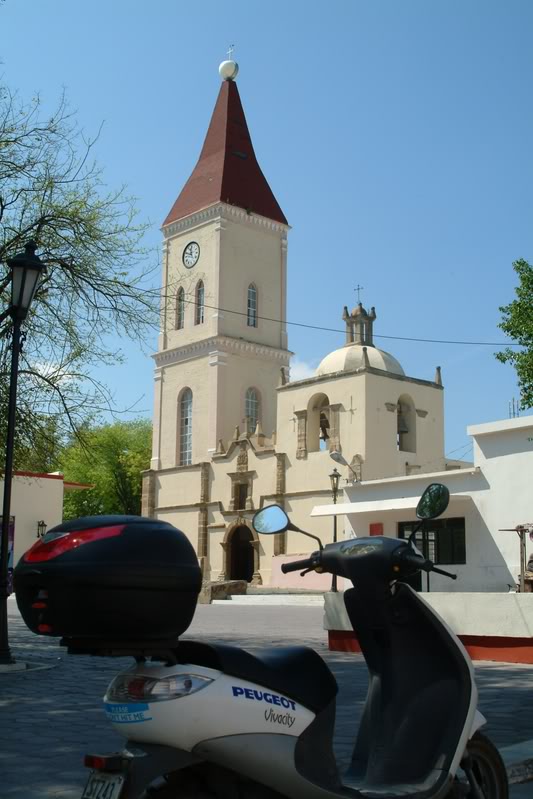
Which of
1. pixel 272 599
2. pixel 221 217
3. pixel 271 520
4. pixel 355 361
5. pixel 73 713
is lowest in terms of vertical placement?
pixel 272 599

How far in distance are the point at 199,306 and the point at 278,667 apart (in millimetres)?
49499

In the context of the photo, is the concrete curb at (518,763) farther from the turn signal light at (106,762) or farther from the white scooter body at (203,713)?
the turn signal light at (106,762)

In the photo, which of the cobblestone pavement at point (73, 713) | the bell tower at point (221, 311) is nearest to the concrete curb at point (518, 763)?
the cobblestone pavement at point (73, 713)

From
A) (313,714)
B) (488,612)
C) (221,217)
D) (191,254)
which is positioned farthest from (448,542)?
(313,714)

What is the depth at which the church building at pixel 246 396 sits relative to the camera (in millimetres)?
42438

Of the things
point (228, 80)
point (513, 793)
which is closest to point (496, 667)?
point (513, 793)

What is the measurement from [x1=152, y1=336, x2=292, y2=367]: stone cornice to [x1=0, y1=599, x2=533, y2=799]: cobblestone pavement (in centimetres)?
3728

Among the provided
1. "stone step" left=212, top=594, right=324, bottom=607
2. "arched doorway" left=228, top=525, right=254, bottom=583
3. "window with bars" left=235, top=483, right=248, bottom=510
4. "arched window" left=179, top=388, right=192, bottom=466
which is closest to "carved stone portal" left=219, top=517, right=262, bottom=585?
"arched doorway" left=228, top=525, right=254, bottom=583

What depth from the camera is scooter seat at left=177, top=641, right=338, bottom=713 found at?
314 cm

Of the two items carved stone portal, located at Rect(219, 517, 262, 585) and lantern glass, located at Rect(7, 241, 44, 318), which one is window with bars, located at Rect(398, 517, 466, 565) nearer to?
carved stone portal, located at Rect(219, 517, 262, 585)

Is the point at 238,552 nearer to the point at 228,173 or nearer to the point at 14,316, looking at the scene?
the point at 228,173

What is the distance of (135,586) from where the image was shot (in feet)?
9.74

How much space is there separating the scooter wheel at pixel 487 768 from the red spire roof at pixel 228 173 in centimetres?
5030

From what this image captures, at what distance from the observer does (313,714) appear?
10.8ft
